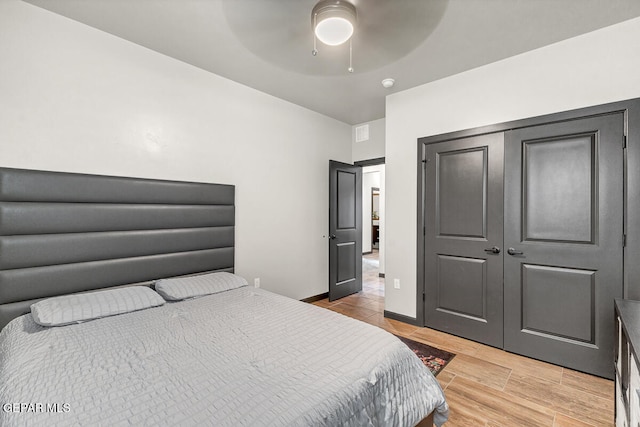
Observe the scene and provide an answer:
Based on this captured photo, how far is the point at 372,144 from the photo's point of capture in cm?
455

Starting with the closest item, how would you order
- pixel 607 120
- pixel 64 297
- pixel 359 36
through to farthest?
pixel 64 297 → pixel 359 36 → pixel 607 120

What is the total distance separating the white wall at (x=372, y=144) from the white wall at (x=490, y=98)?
854 mm

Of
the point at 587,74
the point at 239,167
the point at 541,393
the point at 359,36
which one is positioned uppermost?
the point at 359,36

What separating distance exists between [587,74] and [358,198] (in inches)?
118

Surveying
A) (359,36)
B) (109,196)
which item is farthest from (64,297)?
(359,36)

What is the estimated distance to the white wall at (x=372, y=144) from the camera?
4414 millimetres

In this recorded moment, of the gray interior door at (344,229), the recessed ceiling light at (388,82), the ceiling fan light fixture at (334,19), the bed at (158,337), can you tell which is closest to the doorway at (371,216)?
the gray interior door at (344,229)

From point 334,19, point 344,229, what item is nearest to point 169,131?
point 334,19

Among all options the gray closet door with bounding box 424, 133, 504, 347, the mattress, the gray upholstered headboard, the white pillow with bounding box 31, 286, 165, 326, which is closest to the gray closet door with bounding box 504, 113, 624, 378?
the gray closet door with bounding box 424, 133, 504, 347

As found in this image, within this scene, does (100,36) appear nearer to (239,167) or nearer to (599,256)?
(239,167)

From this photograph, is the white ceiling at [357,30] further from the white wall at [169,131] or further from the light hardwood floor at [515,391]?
the light hardwood floor at [515,391]

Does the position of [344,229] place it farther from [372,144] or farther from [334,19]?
[334,19]

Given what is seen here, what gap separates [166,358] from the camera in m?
1.40

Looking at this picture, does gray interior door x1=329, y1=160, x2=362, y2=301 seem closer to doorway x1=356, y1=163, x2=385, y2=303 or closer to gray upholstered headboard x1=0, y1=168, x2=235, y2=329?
doorway x1=356, y1=163, x2=385, y2=303
